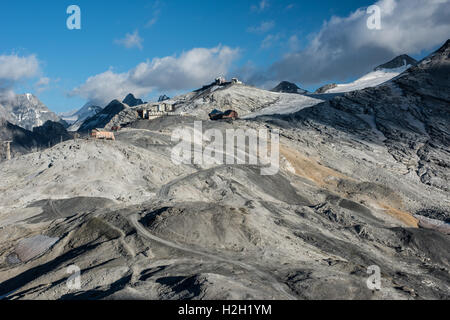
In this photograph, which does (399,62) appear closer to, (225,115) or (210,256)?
(225,115)

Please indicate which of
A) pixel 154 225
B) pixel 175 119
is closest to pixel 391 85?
pixel 175 119

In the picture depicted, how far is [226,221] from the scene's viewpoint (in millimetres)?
27094

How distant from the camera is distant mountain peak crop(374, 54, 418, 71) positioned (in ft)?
472

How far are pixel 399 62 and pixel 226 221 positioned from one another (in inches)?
5636

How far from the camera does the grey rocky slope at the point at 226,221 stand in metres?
19.8

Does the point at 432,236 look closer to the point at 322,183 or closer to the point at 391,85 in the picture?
the point at 322,183

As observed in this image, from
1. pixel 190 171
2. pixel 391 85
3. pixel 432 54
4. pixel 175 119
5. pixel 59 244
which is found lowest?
pixel 59 244

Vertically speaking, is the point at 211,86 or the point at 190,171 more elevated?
the point at 211,86

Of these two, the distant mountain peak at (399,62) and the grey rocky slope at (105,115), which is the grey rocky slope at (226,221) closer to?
the distant mountain peak at (399,62)

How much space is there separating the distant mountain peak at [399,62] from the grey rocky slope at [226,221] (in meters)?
86.2

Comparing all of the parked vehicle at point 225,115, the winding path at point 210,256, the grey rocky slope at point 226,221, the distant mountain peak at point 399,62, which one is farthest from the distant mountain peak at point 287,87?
the winding path at point 210,256

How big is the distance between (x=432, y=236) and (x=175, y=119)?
51762mm

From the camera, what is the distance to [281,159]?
51.9 metres

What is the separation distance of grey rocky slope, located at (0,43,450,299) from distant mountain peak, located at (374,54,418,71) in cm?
8623
